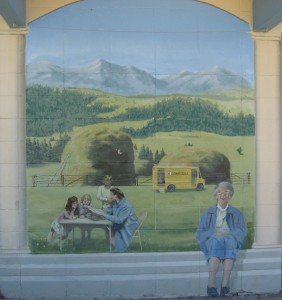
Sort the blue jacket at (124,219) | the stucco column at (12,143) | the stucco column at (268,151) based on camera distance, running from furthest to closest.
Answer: the stucco column at (268,151) < the blue jacket at (124,219) < the stucco column at (12,143)

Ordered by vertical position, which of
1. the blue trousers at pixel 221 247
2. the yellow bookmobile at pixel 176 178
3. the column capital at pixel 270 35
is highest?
the column capital at pixel 270 35

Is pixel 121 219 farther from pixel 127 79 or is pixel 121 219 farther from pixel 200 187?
pixel 127 79

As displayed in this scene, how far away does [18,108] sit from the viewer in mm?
6223

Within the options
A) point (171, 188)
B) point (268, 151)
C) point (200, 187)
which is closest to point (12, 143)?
point (171, 188)

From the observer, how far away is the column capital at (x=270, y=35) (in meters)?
6.39

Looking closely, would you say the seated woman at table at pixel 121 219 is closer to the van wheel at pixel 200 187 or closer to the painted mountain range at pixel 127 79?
the van wheel at pixel 200 187

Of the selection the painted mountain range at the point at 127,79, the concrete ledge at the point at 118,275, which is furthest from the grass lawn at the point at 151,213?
the painted mountain range at the point at 127,79

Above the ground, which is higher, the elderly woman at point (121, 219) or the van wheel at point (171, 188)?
the van wheel at point (171, 188)

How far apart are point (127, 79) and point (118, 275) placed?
2255 millimetres

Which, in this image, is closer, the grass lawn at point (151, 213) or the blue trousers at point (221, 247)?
the grass lawn at point (151, 213)

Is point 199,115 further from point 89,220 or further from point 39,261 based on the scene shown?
point 39,261

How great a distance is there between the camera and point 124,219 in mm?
6332

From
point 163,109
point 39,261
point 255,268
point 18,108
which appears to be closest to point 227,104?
point 163,109

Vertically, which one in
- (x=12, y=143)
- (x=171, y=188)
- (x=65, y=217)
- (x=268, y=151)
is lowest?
(x=65, y=217)
